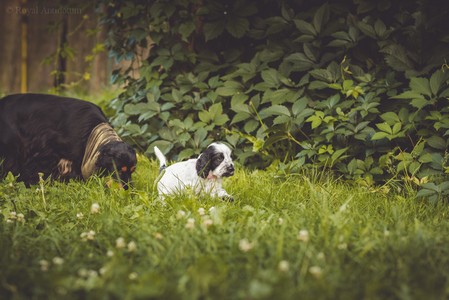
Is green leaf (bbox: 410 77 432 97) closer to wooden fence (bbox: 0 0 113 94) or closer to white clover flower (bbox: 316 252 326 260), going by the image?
white clover flower (bbox: 316 252 326 260)

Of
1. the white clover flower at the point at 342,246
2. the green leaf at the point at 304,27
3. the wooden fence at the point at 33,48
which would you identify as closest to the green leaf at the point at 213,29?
the green leaf at the point at 304,27

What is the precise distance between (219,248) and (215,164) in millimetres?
946

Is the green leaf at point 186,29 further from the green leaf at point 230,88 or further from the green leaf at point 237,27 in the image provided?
the green leaf at point 230,88

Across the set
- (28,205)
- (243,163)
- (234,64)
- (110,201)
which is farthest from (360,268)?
(234,64)

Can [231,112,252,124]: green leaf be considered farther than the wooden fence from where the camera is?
No

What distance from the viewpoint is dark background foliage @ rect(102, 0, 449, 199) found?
11.1 feet

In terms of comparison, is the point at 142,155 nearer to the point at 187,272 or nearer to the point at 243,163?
the point at 243,163

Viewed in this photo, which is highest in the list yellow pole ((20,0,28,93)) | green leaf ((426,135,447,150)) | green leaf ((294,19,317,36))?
green leaf ((294,19,317,36))

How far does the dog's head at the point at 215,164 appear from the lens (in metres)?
3.00

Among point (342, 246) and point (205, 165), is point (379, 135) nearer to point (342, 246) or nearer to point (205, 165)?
point (205, 165)

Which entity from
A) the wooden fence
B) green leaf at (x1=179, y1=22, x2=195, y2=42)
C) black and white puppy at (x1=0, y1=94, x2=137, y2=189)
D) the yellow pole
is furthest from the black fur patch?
the yellow pole

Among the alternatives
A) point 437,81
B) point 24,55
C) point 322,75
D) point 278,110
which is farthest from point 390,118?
point 24,55

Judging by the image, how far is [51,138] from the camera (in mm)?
3580

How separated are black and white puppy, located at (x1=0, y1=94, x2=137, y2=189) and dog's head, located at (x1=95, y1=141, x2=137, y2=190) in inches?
3.8
